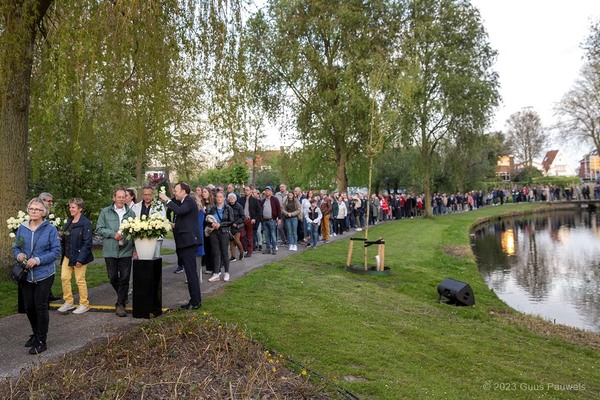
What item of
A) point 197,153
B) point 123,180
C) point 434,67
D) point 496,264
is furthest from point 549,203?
point 123,180

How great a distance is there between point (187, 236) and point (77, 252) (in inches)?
64.0

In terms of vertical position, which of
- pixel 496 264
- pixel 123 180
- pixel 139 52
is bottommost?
pixel 496 264

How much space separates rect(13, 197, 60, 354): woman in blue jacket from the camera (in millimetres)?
5965

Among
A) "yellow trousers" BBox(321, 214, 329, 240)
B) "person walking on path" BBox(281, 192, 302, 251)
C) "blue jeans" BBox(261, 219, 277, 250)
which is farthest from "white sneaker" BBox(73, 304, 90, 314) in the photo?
"yellow trousers" BBox(321, 214, 329, 240)

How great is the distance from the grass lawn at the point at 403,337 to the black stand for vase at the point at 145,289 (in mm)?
1012

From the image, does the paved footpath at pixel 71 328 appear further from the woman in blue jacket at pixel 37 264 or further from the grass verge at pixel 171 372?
the grass verge at pixel 171 372

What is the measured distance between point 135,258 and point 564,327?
25.0 feet

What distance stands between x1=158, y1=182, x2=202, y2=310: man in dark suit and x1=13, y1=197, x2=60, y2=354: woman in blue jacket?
1942 millimetres

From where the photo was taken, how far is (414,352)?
255 inches

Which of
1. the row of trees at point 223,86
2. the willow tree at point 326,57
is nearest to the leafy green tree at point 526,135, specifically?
the row of trees at point 223,86

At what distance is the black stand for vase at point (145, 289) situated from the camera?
23.7 feet

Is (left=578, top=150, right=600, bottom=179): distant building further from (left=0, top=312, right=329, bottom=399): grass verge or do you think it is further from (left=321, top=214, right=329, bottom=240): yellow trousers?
(left=0, top=312, right=329, bottom=399): grass verge

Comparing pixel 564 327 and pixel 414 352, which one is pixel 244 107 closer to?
pixel 414 352

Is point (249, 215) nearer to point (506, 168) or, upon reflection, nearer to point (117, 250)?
point (117, 250)
